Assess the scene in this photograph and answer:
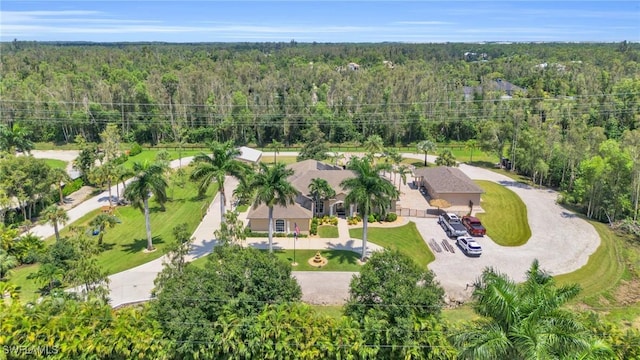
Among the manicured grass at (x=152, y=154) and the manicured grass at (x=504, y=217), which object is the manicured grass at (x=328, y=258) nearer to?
the manicured grass at (x=504, y=217)

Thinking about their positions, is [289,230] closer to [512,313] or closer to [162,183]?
[162,183]

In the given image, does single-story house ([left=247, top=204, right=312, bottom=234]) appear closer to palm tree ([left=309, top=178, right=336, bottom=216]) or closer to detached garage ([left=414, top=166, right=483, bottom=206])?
palm tree ([left=309, top=178, right=336, bottom=216])

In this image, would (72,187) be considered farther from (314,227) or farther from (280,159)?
(314,227)

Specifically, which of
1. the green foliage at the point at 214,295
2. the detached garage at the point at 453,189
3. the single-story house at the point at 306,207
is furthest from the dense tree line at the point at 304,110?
the green foliage at the point at 214,295

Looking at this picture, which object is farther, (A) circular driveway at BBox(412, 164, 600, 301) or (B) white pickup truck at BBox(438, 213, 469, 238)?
(B) white pickup truck at BBox(438, 213, 469, 238)

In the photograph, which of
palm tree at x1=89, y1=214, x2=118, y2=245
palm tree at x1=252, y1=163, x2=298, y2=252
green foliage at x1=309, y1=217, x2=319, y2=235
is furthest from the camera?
green foliage at x1=309, y1=217, x2=319, y2=235

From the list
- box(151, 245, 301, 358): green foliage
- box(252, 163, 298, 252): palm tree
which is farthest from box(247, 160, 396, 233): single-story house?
box(151, 245, 301, 358): green foliage

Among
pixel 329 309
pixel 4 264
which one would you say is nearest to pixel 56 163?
pixel 4 264
